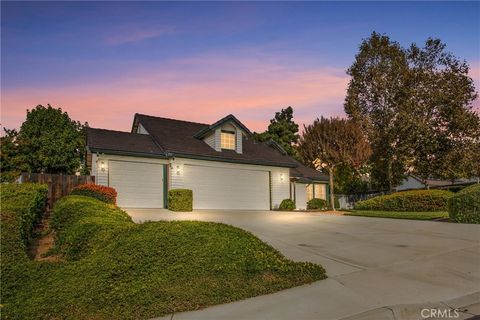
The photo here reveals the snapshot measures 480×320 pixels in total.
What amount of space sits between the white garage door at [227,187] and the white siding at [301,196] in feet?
15.5

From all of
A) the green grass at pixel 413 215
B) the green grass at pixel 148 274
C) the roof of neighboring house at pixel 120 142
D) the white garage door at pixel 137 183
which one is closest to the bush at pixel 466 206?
the green grass at pixel 413 215

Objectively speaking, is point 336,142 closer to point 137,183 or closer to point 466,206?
point 137,183

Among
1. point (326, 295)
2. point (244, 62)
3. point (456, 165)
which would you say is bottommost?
point (326, 295)

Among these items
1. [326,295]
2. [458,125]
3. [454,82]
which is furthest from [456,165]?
[326,295]

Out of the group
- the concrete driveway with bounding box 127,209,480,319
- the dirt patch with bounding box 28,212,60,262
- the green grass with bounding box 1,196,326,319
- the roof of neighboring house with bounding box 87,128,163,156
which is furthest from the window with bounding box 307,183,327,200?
the green grass with bounding box 1,196,326,319

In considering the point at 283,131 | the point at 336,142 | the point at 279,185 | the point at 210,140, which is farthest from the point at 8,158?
the point at 283,131

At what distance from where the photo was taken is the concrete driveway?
5199 millimetres

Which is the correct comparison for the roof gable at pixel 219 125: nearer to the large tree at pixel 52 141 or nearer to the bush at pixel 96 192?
the large tree at pixel 52 141

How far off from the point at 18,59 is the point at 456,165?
29.8 metres

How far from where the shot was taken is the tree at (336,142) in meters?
31.6

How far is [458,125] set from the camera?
2811 centimetres

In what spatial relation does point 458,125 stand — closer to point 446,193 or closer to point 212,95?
point 446,193

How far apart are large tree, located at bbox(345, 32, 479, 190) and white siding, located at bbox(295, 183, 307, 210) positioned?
718 centimetres

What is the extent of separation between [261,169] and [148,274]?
18.6 metres
